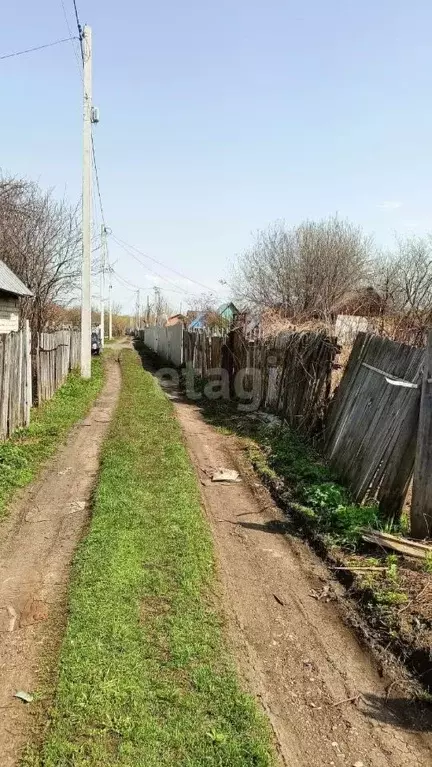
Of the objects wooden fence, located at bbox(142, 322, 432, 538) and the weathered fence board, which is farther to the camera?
the weathered fence board

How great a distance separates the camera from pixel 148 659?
3225mm

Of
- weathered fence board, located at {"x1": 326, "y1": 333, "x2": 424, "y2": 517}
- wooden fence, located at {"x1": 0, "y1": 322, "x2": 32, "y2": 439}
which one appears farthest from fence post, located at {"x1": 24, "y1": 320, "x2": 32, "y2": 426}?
weathered fence board, located at {"x1": 326, "y1": 333, "x2": 424, "y2": 517}

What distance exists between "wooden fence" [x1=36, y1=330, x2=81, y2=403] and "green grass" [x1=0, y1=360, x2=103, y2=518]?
0.97ft

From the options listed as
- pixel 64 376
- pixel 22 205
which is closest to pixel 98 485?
pixel 64 376

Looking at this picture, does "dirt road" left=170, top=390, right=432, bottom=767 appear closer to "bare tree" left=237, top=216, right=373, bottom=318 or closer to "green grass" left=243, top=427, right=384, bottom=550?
"green grass" left=243, top=427, right=384, bottom=550

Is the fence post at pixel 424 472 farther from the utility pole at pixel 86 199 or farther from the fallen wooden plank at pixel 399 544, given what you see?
the utility pole at pixel 86 199

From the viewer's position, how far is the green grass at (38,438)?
6.78 m

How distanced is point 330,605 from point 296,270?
75.2 ft

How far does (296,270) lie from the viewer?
2566 cm

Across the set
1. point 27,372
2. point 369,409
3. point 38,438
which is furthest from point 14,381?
point 369,409

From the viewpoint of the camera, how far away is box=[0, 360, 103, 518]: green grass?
6.78 meters

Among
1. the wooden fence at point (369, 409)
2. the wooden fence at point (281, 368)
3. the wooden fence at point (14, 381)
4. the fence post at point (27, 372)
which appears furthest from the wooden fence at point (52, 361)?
the wooden fence at point (369, 409)

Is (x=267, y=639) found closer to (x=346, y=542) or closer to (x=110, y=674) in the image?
(x=110, y=674)

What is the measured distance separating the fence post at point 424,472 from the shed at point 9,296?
1079 cm
